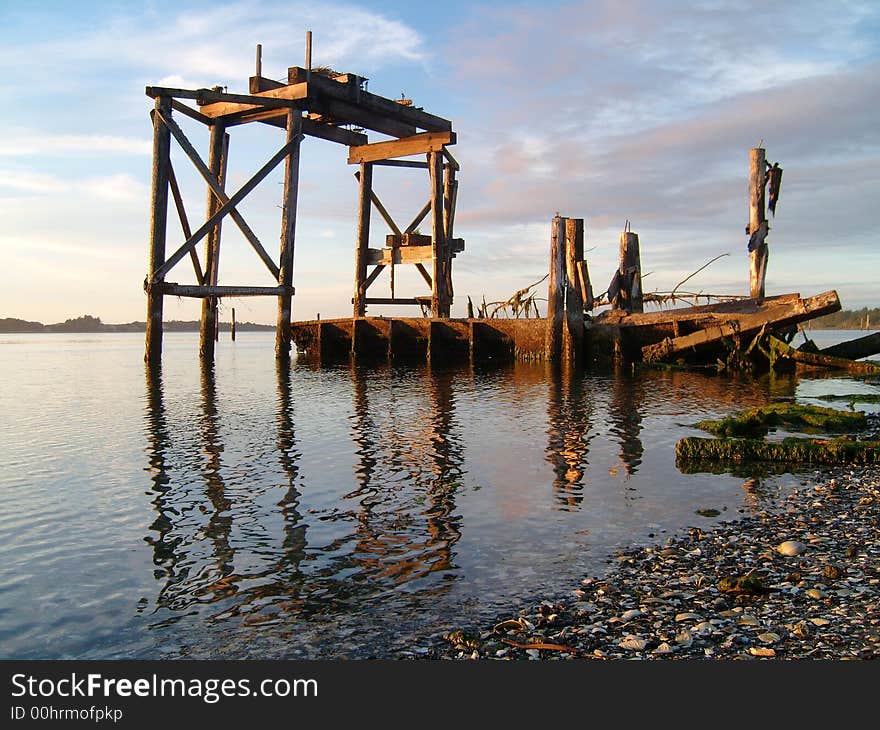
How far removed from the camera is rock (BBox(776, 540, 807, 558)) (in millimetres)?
6547

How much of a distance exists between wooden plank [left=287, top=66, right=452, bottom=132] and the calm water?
16.2 m

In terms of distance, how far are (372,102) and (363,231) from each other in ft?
23.1

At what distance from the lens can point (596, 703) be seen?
4.11 meters

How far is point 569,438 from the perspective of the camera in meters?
13.6

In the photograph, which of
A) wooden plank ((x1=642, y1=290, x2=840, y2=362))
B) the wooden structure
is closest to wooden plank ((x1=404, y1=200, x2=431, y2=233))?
the wooden structure

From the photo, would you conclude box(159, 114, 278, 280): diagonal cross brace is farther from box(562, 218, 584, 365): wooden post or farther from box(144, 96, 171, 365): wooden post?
box(562, 218, 584, 365): wooden post

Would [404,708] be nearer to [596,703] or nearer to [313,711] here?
[313,711]

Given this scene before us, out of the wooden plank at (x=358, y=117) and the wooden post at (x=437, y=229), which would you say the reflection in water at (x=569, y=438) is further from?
the wooden plank at (x=358, y=117)

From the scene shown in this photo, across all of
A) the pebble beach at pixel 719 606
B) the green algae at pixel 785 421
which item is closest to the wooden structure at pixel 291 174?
the green algae at pixel 785 421

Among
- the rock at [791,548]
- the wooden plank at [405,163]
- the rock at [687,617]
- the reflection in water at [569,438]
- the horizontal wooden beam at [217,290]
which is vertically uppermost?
the wooden plank at [405,163]

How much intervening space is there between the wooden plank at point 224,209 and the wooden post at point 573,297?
1191 centimetres

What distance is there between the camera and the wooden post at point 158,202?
86.0ft

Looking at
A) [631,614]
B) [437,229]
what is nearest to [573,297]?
[437,229]

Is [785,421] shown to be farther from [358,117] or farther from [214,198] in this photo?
[214,198]
